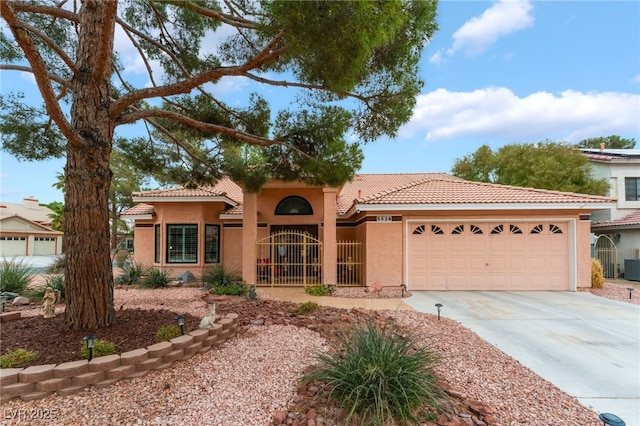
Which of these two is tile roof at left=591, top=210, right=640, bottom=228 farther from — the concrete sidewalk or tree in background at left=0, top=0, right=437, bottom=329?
tree in background at left=0, top=0, right=437, bottom=329

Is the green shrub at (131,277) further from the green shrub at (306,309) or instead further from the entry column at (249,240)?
the green shrub at (306,309)

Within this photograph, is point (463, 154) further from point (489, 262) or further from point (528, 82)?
point (489, 262)

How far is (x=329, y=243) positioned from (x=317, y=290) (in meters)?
1.90

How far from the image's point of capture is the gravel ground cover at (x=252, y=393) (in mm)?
3506

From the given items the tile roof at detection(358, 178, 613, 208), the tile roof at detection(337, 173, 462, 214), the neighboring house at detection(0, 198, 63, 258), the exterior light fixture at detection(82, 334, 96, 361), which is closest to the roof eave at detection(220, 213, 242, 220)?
the tile roof at detection(337, 173, 462, 214)

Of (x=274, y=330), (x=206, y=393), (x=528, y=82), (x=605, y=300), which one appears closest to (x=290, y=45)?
(x=206, y=393)

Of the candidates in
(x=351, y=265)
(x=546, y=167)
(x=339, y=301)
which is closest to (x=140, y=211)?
(x=351, y=265)

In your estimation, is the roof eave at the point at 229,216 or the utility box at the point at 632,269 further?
the utility box at the point at 632,269

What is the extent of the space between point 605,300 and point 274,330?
10426 mm

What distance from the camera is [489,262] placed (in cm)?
1211

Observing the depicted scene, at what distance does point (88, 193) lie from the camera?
17.6 feet

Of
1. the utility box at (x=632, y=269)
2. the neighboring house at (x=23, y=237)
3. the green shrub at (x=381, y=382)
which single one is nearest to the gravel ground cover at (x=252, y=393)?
the green shrub at (x=381, y=382)

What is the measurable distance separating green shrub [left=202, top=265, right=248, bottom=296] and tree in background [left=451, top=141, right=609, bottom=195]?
759 inches

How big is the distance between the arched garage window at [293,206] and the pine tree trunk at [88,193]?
10014 mm
